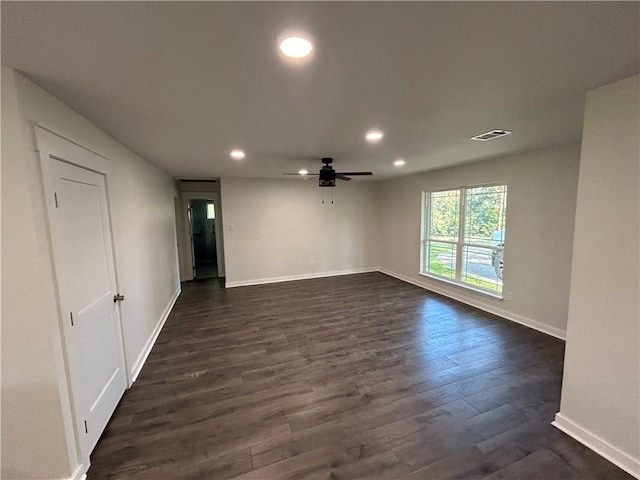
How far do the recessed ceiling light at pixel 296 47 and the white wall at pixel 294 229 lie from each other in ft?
15.8

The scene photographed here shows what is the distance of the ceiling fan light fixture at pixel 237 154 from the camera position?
131 inches

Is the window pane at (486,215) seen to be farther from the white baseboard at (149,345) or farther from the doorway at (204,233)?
the doorway at (204,233)

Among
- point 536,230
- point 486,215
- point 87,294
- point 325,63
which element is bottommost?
point 87,294

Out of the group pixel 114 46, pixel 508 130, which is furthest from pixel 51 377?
pixel 508 130

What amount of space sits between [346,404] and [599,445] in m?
1.71

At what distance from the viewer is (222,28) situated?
111 cm

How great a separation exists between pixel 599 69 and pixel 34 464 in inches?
148

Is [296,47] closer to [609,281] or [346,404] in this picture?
[609,281]

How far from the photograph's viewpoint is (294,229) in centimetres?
646

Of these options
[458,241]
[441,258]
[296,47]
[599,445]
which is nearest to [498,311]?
[458,241]

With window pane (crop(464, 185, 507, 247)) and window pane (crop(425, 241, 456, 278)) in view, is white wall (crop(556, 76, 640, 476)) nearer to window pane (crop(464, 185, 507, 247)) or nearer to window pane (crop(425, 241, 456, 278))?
window pane (crop(464, 185, 507, 247))

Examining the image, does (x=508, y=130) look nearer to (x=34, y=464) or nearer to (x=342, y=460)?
(x=342, y=460)

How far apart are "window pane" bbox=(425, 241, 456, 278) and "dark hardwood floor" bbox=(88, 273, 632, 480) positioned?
1.34 metres

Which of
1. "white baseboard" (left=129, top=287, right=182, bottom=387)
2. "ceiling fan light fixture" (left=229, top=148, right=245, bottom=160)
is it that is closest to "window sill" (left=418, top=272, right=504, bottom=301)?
"ceiling fan light fixture" (left=229, top=148, right=245, bottom=160)
